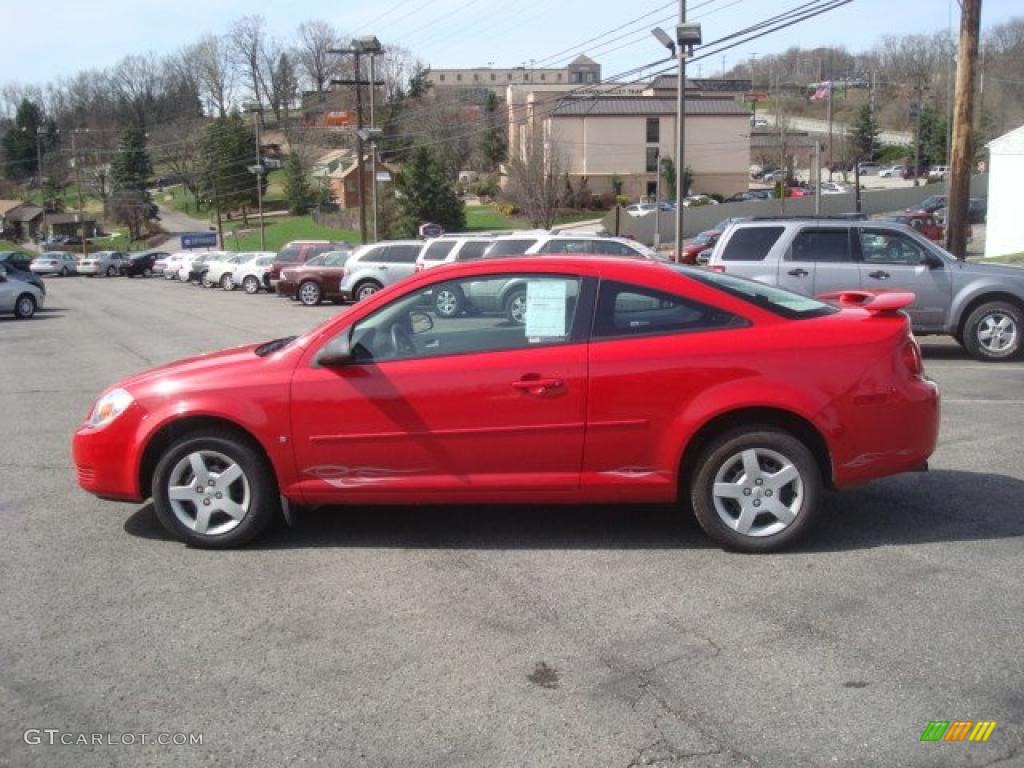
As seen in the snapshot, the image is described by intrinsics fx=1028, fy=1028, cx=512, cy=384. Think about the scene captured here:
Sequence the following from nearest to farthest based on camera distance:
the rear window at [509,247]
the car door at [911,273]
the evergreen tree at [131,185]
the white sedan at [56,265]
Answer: the car door at [911,273] → the rear window at [509,247] → the white sedan at [56,265] → the evergreen tree at [131,185]

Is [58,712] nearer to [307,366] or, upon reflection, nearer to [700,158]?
[307,366]

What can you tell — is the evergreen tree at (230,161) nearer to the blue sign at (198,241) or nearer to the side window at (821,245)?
the blue sign at (198,241)

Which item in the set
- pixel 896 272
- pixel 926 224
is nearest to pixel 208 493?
pixel 896 272

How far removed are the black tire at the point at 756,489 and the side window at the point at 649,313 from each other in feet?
2.05

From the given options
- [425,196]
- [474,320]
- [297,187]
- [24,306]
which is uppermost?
[297,187]

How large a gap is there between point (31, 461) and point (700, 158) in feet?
302

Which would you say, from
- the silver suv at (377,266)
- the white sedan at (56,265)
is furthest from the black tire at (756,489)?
the white sedan at (56,265)

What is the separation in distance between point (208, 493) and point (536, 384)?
1.98 metres

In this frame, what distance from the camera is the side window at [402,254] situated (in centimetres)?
2702

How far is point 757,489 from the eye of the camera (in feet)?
18.3

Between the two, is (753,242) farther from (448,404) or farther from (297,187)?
(297,187)

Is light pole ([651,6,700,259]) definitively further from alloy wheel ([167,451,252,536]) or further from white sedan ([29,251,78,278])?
white sedan ([29,251,78,278])

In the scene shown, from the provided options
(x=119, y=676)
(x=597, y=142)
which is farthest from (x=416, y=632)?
(x=597, y=142)

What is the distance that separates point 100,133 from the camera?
119062 millimetres
